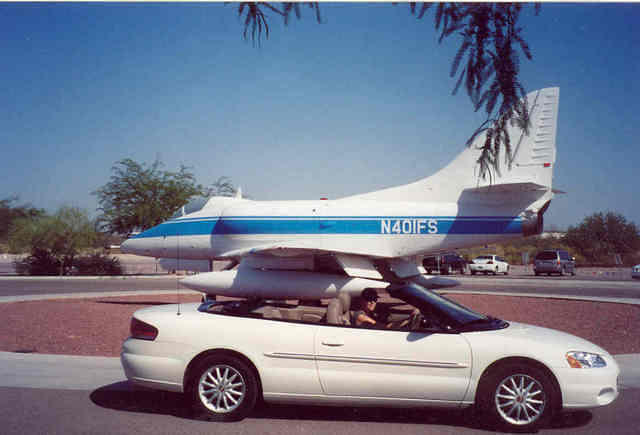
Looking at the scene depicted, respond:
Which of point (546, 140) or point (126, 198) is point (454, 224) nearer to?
point (546, 140)

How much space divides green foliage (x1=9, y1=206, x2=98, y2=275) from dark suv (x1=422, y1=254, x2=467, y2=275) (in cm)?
2298

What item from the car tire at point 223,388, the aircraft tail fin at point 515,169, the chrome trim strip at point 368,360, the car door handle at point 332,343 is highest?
the aircraft tail fin at point 515,169

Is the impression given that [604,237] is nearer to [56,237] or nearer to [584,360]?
[56,237]

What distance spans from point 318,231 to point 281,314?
7245mm

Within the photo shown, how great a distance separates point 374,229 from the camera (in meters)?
12.8

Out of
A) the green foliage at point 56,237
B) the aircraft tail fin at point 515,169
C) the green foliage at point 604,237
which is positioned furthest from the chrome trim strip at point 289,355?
the green foliage at point 604,237

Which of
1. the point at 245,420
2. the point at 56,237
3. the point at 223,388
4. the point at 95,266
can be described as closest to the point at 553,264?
the point at 95,266

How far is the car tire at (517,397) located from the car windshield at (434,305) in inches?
25.8

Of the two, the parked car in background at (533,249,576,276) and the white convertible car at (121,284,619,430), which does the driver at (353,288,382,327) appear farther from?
the parked car in background at (533,249,576,276)

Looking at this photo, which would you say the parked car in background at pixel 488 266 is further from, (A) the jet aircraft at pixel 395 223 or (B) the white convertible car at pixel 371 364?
(B) the white convertible car at pixel 371 364

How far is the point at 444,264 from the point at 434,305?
34.8m

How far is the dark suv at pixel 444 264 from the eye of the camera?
38.3 metres

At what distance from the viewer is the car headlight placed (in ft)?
16.2

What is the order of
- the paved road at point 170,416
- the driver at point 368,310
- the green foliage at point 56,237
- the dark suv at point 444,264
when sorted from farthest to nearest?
1. the dark suv at point 444,264
2. the green foliage at point 56,237
3. the driver at point 368,310
4. the paved road at point 170,416
